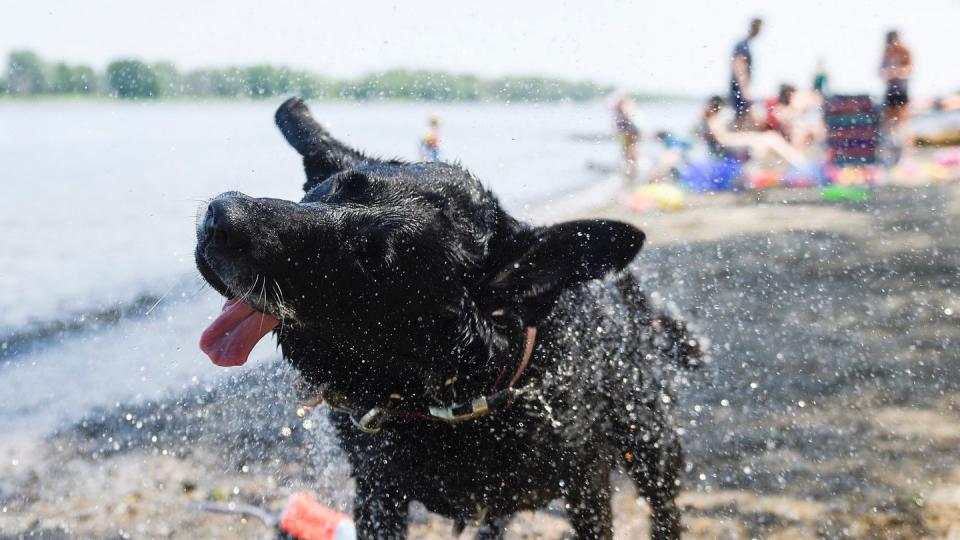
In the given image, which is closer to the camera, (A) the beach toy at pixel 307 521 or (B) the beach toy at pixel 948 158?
(A) the beach toy at pixel 307 521

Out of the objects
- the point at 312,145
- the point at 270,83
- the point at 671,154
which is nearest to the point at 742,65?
the point at 671,154

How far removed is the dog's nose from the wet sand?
1.75 m

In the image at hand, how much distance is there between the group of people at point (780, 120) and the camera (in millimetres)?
15117

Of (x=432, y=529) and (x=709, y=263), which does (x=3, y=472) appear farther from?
(x=709, y=263)

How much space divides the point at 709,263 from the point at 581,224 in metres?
7.19

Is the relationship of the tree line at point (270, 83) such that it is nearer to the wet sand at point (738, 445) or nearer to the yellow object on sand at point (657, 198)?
the yellow object on sand at point (657, 198)

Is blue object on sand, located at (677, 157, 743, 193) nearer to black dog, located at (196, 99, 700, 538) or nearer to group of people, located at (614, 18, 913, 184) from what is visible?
group of people, located at (614, 18, 913, 184)

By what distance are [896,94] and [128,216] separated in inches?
516

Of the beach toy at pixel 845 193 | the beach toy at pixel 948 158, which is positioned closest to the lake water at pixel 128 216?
the beach toy at pixel 845 193

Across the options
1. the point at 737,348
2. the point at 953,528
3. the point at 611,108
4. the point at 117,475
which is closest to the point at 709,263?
the point at 737,348

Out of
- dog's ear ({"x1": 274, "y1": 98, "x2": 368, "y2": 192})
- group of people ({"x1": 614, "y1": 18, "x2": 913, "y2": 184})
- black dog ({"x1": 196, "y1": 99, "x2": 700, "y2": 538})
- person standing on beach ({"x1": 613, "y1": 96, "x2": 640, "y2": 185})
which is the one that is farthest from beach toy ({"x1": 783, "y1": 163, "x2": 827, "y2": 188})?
dog's ear ({"x1": 274, "y1": 98, "x2": 368, "y2": 192})

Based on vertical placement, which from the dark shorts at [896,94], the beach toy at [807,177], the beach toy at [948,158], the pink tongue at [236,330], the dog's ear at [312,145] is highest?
the dog's ear at [312,145]

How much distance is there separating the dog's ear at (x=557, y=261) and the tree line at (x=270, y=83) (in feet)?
21.6

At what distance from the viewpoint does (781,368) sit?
19.6 feet
